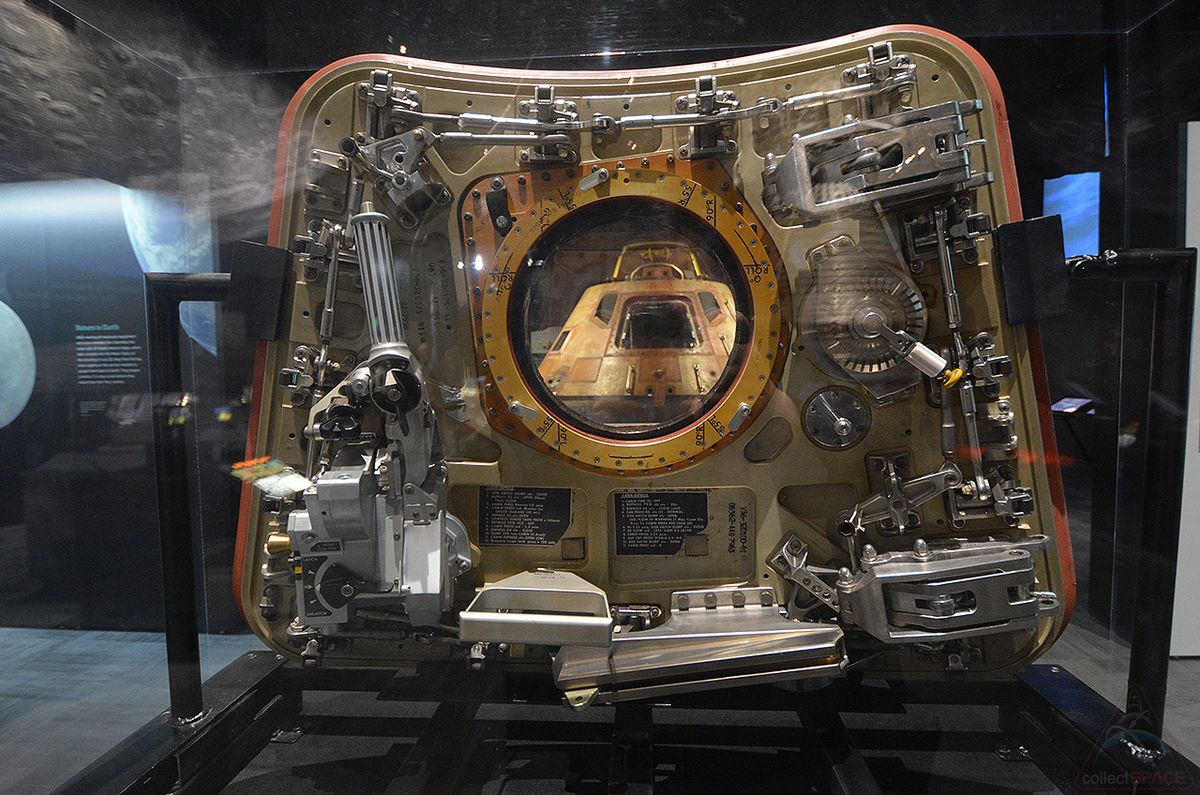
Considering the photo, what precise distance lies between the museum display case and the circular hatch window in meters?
0.02

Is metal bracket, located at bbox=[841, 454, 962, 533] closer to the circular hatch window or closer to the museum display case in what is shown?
the museum display case

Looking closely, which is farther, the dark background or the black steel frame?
the dark background

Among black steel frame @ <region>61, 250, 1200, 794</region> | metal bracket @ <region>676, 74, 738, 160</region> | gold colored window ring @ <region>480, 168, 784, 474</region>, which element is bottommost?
black steel frame @ <region>61, 250, 1200, 794</region>

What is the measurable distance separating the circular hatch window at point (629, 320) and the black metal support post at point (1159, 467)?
160cm

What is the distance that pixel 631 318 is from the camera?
8.39 feet

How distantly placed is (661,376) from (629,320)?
0.93 feet

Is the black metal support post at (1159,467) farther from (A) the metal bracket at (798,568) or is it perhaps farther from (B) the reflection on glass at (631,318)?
(B) the reflection on glass at (631,318)

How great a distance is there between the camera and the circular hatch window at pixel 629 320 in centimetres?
253

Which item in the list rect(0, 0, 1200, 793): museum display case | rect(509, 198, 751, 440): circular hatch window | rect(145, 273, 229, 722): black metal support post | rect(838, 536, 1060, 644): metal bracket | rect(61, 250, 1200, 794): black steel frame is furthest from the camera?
rect(145, 273, 229, 722): black metal support post

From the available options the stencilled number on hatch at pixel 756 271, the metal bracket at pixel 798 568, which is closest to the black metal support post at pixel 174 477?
the stencilled number on hatch at pixel 756 271

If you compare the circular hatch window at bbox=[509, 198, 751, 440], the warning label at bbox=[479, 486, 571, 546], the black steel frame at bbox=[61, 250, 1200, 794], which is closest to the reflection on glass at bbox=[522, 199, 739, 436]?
the circular hatch window at bbox=[509, 198, 751, 440]

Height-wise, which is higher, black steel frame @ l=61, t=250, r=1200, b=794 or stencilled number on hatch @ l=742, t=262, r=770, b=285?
stencilled number on hatch @ l=742, t=262, r=770, b=285

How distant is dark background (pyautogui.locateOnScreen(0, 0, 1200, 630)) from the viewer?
2.77m

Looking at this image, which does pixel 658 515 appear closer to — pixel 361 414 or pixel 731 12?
pixel 361 414
